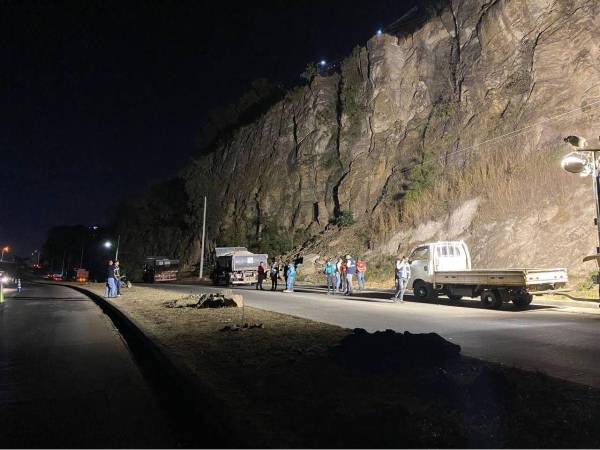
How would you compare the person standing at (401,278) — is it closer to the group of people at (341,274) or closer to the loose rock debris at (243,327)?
the group of people at (341,274)

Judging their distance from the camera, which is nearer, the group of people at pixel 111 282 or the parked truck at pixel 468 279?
the parked truck at pixel 468 279

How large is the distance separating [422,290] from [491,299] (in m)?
3.68

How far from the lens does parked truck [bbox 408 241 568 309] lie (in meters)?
15.9

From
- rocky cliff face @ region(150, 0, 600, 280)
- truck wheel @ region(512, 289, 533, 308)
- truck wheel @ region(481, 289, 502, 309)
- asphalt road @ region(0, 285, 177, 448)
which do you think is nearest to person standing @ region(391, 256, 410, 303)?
truck wheel @ region(481, 289, 502, 309)

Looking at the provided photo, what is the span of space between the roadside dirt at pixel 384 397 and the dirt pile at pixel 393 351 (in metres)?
0.01

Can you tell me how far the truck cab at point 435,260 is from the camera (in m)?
19.7

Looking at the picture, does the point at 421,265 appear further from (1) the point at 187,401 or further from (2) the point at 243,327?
(1) the point at 187,401

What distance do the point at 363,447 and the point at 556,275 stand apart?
583 inches

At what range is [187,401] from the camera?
17.9 ft

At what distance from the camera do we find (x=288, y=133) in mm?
54250

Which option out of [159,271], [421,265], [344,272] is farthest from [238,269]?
[421,265]

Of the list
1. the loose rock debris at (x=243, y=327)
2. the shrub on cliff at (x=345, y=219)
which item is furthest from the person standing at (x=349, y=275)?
the shrub on cliff at (x=345, y=219)

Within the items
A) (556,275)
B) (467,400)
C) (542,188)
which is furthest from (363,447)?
(542,188)

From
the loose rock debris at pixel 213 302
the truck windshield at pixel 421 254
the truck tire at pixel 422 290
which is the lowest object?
the loose rock debris at pixel 213 302
